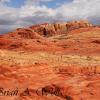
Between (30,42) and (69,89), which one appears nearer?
(69,89)

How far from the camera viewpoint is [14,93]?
22328 mm

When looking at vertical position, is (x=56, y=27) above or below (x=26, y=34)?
above

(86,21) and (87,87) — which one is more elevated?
(86,21)

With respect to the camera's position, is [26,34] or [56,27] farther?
[56,27]

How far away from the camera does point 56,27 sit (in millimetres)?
102625

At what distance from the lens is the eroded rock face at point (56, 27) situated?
330 ft

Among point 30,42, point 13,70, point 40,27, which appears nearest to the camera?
point 13,70

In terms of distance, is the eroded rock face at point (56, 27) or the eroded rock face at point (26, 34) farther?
the eroded rock face at point (56, 27)

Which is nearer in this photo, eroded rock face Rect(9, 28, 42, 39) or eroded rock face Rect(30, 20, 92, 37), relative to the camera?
eroded rock face Rect(9, 28, 42, 39)

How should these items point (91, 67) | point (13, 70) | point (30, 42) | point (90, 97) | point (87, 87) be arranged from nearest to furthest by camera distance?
point (90, 97), point (87, 87), point (13, 70), point (91, 67), point (30, 42)

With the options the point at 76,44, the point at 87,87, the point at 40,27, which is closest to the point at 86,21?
the point at 40,27

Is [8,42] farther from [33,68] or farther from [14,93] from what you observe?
[14,93]

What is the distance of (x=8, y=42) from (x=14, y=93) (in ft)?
114

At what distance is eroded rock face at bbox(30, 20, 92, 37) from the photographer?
100606 mm
